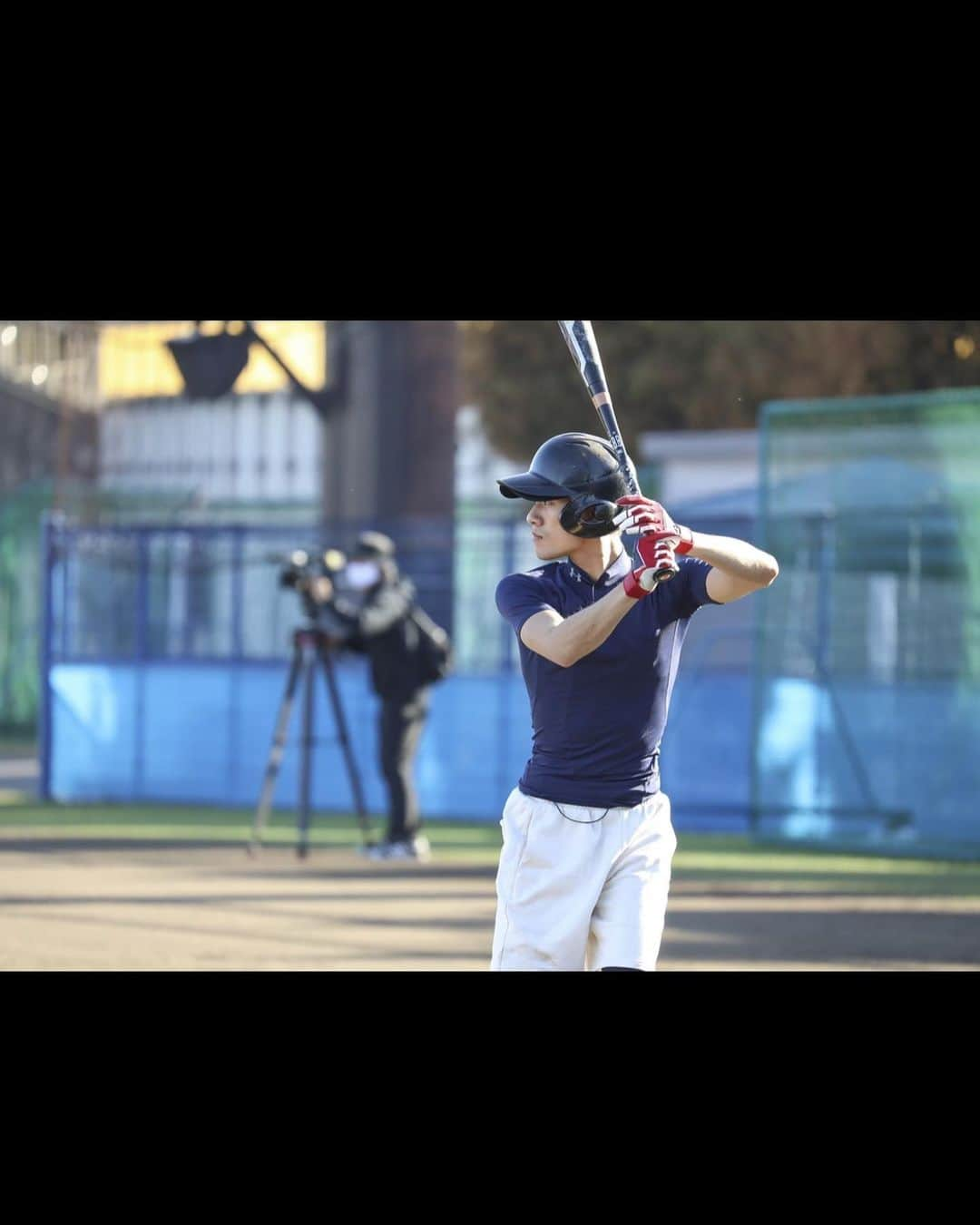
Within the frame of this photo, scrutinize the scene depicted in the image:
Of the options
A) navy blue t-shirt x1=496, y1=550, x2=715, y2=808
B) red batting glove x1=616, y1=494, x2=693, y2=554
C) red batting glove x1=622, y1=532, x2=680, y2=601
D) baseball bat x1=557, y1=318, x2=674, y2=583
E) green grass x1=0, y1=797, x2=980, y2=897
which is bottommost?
green grass x1=0, y1=797, x2=980, y2=897

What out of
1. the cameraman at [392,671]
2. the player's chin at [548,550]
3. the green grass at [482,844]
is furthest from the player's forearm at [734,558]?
the cameraman at [392,671]

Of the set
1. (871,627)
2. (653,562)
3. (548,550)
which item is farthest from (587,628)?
(871,627)

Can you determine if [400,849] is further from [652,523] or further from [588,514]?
[652,523]

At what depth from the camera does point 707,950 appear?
10727mm

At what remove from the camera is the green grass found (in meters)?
14.1

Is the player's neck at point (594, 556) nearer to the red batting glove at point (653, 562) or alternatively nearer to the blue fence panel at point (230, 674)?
the red batting glove at point (653, 562)

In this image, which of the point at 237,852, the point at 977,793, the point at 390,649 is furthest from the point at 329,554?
the point at 977,793

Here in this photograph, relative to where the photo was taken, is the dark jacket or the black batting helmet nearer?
the black batting helmet

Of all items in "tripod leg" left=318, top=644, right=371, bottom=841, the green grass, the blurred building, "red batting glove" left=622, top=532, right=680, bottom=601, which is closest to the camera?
"red batting glove" left=622, top=532, right=680, bottom=601

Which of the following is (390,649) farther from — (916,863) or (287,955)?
(287,955)

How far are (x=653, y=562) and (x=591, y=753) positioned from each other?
611 millimetres

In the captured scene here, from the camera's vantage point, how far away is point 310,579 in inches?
585

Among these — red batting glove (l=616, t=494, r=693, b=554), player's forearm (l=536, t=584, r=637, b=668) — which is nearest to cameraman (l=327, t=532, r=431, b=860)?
player's forearm (l=536, t=584, r=637, b=668)

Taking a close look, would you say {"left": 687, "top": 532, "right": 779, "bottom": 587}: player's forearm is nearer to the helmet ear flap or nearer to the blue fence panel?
the helmet ear flap
